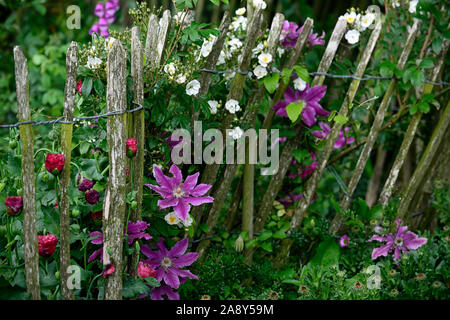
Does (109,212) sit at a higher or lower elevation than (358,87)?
lower

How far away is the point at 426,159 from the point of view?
81.7 inches

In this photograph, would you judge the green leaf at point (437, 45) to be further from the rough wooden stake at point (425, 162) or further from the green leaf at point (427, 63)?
the rough wooden stake at point (425, 162)

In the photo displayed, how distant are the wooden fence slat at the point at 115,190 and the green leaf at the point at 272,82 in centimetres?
60

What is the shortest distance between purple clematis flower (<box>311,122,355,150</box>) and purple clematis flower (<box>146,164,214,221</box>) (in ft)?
1.95

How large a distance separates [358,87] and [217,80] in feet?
2.06

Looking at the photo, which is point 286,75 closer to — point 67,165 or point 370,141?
point 370,141

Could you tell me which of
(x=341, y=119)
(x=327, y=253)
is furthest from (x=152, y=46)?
(x=327, y=253)

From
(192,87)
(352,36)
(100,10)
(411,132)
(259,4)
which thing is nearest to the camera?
(192,87)

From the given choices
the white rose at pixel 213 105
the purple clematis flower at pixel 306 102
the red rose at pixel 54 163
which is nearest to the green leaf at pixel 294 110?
the purple clematis flower at pixel 306 102

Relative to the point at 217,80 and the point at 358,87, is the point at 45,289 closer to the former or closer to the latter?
the point at 217,80

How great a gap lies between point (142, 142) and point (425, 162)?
48.5 inches

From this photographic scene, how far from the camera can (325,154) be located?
1982 millimetres
